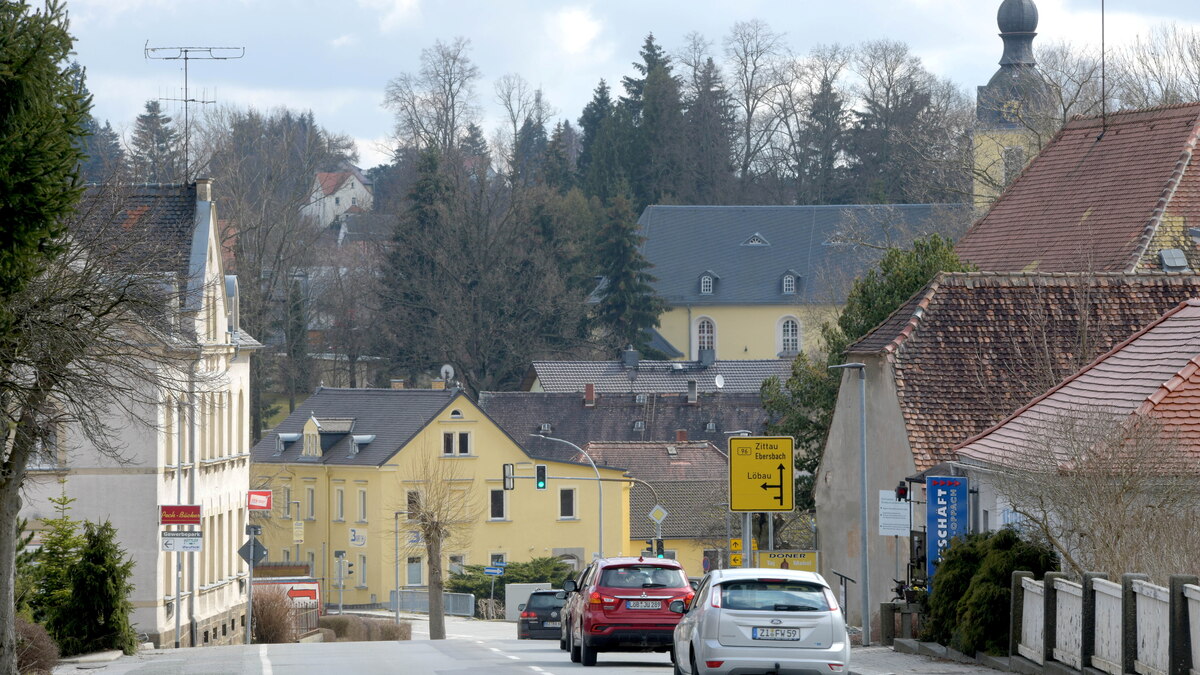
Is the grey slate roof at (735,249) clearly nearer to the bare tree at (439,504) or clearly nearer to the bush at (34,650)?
the bare tree at (439,504)

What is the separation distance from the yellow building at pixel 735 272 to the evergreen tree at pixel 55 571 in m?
87.1

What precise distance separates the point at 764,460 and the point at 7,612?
11.1 metres

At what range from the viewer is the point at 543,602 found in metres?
47.3

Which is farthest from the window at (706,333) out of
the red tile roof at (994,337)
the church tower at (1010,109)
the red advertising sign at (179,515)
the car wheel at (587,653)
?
the car wheel at (587,653)

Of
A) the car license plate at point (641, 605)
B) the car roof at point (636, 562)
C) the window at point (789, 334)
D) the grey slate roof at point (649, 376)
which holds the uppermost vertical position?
the window at point (789, 334)

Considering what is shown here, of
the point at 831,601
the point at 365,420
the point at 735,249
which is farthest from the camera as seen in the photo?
the point at 735,249

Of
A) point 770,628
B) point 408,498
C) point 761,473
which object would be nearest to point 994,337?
point 761,473

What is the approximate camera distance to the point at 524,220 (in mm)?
103000

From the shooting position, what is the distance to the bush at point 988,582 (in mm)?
20297

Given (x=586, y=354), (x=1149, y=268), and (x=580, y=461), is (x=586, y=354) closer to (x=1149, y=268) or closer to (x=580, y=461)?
(x=580, y=461)

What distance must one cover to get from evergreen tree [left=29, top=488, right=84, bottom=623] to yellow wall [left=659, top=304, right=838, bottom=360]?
88944 millimetres

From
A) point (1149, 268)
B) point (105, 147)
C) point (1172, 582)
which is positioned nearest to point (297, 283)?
point (105, 147)

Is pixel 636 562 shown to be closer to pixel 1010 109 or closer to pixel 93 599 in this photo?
pixel 93 599

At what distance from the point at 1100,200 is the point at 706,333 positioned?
3153 inches
